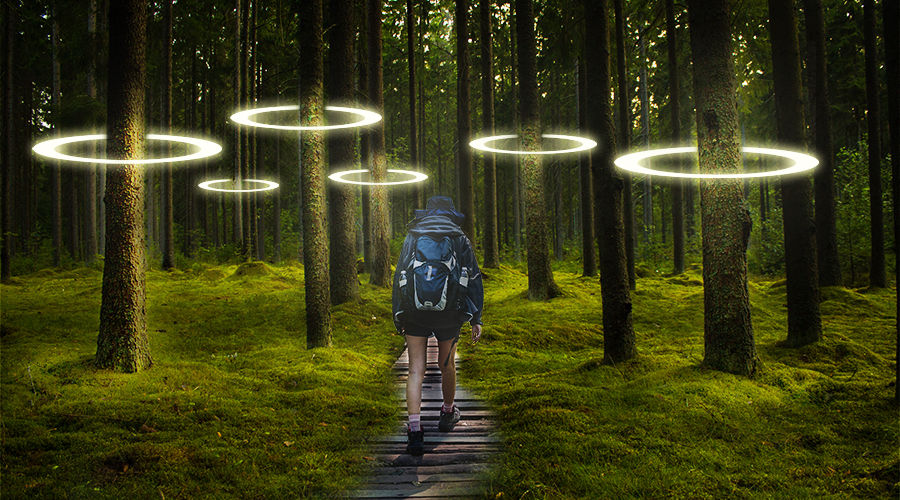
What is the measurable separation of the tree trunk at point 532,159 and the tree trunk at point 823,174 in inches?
276

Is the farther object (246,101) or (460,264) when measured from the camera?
(246,101)

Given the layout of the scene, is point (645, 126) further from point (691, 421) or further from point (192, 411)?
point (192, 411)

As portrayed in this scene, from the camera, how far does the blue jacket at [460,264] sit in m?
5.34

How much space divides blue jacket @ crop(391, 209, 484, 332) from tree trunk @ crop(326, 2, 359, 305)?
7.52 meters

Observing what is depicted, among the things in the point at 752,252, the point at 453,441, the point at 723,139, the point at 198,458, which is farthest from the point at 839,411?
the point at 752,252

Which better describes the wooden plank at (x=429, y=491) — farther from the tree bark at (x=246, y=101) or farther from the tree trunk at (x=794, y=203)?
the tree bark at (x=246, y=101)

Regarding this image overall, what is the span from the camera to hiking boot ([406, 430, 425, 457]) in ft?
17.0

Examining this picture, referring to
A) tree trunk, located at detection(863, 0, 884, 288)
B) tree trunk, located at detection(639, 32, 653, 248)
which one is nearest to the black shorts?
tree trunk, located at detection(863, 0, 884, 288)

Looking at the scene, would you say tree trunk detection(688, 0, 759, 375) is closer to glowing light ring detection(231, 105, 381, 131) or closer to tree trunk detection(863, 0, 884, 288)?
glowing light ring detection(231, 105, 381, 131)

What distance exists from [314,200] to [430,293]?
485 centimetres

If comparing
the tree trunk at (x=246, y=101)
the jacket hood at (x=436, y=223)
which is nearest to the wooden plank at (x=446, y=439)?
the jacket hood at (x=436, y=223)

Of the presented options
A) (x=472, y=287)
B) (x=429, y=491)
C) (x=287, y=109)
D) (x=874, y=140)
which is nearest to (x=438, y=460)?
(x=429, y=491)

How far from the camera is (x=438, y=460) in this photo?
5078mm

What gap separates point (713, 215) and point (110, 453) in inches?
289
